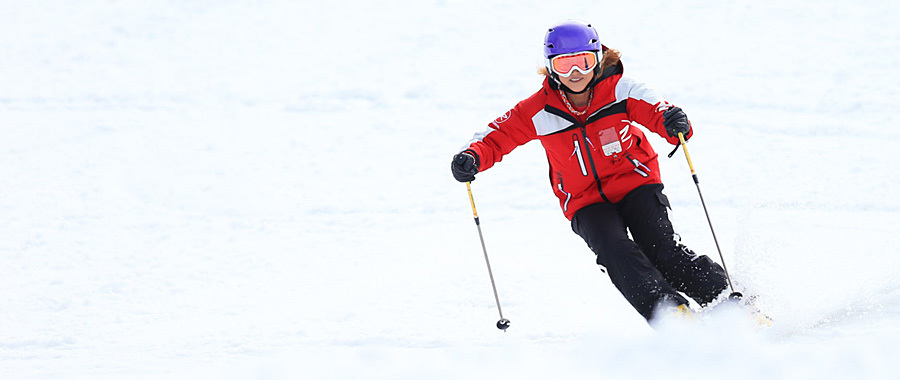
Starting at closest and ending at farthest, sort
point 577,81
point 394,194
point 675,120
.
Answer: point 675,120 → point 577,81 → point 394,194

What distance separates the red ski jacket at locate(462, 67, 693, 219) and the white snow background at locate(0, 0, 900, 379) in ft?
2.35

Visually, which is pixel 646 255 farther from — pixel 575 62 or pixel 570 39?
pixel 570 39

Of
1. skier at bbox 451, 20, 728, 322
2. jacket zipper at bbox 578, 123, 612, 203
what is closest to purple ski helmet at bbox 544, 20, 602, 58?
skier at bbox 451, 20, 728, 322

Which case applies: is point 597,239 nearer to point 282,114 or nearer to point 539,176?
point 539,176

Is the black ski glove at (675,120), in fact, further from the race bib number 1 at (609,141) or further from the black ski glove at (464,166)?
the black ski glove at (464,166)

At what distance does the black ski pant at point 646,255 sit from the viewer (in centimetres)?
366

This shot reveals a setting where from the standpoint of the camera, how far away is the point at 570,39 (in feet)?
12.8

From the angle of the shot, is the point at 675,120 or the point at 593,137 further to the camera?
the point at 593,137

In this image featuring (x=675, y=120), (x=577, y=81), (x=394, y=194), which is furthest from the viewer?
(x=394, y=194)

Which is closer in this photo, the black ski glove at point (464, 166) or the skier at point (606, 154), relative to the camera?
the skier at point (606, 154)

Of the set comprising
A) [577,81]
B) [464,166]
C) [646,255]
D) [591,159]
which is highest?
[577,81]

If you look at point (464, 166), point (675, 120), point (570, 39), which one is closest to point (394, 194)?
point (464, 166)

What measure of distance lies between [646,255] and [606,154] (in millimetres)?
509

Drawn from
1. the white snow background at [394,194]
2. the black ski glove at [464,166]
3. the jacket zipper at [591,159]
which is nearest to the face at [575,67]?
the jacket zipper at [591,159]
